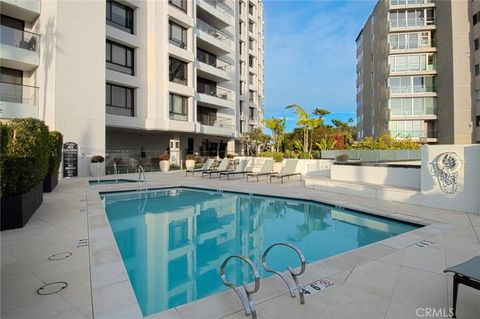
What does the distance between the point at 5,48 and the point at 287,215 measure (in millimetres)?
19019

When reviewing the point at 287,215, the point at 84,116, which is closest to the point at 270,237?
the point at 287,215

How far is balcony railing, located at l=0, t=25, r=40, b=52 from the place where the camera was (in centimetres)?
1808

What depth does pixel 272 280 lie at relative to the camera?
4191 mm

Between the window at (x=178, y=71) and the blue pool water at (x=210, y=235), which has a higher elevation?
the window at (x=178, y=71)

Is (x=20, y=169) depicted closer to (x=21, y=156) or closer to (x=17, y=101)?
(x=21, y=156)

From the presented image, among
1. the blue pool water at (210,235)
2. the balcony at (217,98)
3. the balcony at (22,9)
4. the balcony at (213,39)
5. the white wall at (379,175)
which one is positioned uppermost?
the balcony at (213,39)

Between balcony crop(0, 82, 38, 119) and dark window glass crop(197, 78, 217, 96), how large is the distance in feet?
53.5

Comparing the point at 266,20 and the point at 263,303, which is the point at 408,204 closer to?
the point at 263,303

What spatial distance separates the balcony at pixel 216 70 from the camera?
98.5 feet

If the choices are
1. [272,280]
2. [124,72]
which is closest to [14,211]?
[272,280]

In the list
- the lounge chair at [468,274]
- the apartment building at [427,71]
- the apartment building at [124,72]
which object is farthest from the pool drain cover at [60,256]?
the apartment building at [427,71]

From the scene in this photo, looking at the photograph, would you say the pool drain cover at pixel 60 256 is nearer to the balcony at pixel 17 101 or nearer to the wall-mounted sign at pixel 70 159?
the wall-mounted sign at pixel 70 159

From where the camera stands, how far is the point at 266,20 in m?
60.0

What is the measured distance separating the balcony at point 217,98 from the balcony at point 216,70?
4.67 ft
